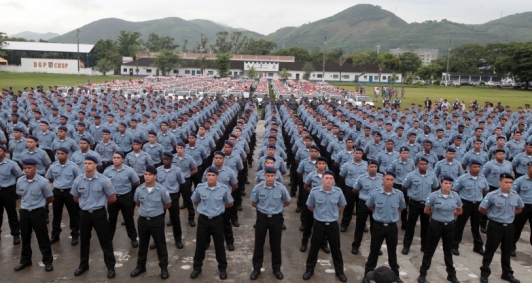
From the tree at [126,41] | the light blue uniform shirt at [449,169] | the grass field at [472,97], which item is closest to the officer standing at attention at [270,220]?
the light blue uniform shirt at [449,169]

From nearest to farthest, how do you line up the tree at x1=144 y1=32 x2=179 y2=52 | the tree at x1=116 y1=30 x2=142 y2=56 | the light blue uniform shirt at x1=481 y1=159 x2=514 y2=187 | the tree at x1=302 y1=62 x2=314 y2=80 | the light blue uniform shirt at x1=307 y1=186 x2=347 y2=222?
the light blue uniform shirt at x1=307 y1=186 x2=347 y2=222 < the light blue uniform shirt at x1=481 y1=159 x2=514 y2=187 < the tree at x1=302 y1=62 x2=314 y2=80 < the tree at x1=116 y1=30 x2=142 y2=56 < the tree at x1=144 y1=32 x2=179 y2=52

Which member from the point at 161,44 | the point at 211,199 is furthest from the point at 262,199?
the point at 161,44

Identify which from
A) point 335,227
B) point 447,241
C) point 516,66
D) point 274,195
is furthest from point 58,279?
point 516,66

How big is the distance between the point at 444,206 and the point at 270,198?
2.33 metres

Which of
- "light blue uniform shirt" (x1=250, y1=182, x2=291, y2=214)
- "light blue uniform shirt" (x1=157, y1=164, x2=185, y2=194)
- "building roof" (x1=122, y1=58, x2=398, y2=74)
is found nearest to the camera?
→ "light blue uniform shirt" (x1=250, y1=182, x2=291, y2=214)

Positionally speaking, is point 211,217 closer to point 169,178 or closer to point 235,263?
point 235,263

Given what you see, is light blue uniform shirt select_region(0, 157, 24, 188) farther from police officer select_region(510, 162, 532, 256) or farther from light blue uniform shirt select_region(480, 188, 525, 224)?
police officer select_region(510, 162, 532, 256)

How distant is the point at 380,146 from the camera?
9.74m

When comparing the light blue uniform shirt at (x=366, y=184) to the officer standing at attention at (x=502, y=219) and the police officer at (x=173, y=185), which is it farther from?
the police officer at (x=173, y=185)

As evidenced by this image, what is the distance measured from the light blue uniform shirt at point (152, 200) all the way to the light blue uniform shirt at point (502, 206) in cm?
442

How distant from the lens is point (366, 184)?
274 inches

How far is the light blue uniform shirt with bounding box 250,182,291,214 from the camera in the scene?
5.94 meters

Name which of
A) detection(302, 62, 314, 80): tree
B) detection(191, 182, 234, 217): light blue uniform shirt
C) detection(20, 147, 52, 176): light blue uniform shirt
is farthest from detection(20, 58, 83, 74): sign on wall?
detection(191, 182, 234, 217): light blue uniform shirt

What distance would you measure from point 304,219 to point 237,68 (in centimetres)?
7160
